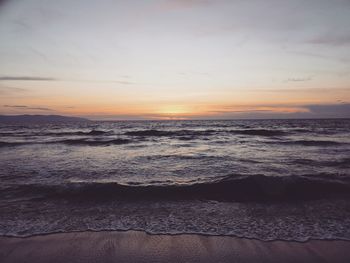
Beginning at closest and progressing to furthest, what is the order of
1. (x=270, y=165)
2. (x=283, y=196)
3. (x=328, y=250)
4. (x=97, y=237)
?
1. (x=328, y=250)
2. (x=97, y=237)
3. (x=283, y=196)
4. (x=270, y=165)

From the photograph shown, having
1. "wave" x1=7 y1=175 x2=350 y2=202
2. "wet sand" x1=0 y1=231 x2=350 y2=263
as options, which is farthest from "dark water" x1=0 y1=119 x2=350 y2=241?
"wet sand" x1=0 y1=231 x2=350 y2=263

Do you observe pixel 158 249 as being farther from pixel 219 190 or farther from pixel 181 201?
pixel 219 190

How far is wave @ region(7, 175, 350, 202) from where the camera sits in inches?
231

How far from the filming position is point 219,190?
6246 mm

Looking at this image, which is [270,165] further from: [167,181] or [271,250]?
[271,250]

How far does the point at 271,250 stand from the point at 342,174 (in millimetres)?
5560

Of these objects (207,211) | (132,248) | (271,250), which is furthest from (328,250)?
(132,248)

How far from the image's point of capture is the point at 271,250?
3402mm

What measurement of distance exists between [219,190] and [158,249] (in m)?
3.11

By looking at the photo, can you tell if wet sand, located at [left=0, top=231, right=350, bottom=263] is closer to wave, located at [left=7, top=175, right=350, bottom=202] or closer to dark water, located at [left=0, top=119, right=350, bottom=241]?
dark water, located at [left=0, top=119, right=350, bottom=241]

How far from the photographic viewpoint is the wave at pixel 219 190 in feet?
19.3

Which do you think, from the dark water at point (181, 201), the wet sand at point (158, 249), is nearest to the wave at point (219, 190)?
the dark water at point (181, 201)

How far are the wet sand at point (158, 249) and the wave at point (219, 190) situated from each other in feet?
6.68

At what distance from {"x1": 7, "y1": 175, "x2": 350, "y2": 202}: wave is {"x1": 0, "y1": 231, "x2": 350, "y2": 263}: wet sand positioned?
6.68ft
